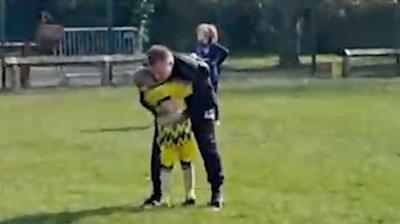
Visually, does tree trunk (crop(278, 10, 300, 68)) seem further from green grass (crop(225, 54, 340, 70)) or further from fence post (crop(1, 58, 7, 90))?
fence post (crop(1, 58, 7, 90))

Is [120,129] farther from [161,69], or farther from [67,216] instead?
[161,69]

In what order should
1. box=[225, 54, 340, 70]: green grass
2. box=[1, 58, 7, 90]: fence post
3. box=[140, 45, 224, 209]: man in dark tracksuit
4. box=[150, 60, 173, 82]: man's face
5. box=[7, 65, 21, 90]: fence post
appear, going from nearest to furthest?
1. box=[150, 60, 173, 82]: man's face
2. box=[140, 45, 224, 209]: man in dark tracksuit
3. box=[1, 58, 7, 90]: fence post
4. box=[7, 65, 21, 90]: fence post
5. box=[225, 54, 340, 70]: green grass

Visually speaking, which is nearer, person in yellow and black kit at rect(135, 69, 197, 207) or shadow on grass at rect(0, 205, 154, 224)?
shadow on grass at rect(0, 205, 154, 224)

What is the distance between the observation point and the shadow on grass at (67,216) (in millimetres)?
10945

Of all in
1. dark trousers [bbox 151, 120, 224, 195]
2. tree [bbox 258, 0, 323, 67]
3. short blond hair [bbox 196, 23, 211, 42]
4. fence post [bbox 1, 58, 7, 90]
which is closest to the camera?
dark trousers [bbox 151, 120, 224, 195]

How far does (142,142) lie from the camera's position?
17.4 meters

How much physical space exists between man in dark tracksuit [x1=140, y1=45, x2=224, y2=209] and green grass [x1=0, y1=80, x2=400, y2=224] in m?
0.31

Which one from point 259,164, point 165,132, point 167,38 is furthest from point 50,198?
point 167,38

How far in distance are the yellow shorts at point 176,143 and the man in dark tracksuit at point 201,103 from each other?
0.11 m

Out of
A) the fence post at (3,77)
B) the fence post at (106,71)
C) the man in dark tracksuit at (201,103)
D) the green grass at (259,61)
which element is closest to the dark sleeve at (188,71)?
the man in dark tracksuit at (201,103)

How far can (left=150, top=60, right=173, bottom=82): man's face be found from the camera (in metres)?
10.9

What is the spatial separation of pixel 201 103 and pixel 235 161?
4.06 meters

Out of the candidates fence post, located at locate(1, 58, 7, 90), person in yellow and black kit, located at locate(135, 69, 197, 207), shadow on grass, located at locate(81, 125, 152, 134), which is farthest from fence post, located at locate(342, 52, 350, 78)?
person in yellow and black kit, located at locate(135, 69, 197, 207)

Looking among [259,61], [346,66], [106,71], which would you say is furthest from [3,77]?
[259,61]
